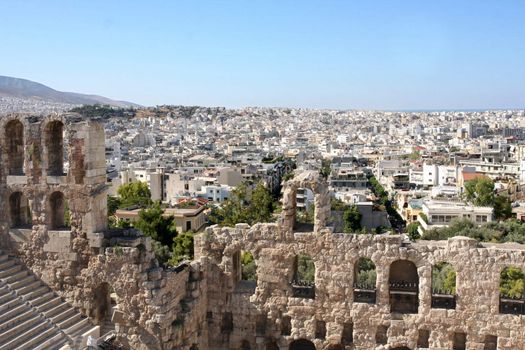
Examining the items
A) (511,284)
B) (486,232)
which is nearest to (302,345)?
(511,284)

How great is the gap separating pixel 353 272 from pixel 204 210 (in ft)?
144

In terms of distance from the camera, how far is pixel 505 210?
6159cm

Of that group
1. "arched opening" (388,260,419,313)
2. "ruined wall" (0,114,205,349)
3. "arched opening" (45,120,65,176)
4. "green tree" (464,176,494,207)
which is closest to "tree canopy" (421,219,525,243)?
"green tree" (464,176,494,207)

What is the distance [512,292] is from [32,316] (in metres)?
18.2

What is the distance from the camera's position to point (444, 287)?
82.9 ft

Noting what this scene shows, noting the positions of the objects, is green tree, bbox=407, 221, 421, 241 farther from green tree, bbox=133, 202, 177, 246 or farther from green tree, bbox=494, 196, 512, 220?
green tree, bbox=133, 202, 177, 246

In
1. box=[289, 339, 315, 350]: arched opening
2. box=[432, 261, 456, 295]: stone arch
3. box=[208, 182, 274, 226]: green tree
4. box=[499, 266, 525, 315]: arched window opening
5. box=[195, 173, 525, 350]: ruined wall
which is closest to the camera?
box=[195, 173, 525, 350]: ruined wall

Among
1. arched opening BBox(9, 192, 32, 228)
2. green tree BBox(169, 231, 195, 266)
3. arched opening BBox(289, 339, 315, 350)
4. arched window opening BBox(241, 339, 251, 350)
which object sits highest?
arched opening BBox(9, 192, 32, 228)

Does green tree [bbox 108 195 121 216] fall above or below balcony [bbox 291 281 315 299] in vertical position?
below

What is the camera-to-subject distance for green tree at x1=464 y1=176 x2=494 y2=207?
2532 inches

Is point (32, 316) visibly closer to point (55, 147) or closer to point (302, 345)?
point (55, 147)

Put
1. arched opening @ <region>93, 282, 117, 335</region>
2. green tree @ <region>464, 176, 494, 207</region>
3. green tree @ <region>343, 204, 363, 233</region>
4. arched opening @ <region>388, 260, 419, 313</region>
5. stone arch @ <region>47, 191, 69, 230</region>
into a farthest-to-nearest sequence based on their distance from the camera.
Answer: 1. green tree @ <region>464, 176, 494, 207</region>
2. green tree @ <region>343, 204, 363, 233</region>
3. arched opening @ <region>388, 260, 419, 313</region>
4. stone arch @ <region>47, 191, 69, 230</region>
5. arched opening @ <region>93, 282, 117, 335</region>

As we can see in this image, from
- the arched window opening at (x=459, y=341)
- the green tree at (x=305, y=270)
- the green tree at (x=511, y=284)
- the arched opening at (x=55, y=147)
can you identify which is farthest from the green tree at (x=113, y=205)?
the arched window opening at (x=459, y=341)

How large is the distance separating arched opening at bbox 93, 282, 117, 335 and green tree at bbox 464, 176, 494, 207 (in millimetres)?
52523
